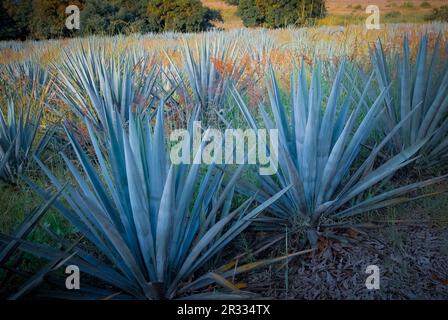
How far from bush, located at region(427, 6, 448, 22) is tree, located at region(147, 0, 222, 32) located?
1.92 m

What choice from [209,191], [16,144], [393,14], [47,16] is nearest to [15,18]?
[47,16]

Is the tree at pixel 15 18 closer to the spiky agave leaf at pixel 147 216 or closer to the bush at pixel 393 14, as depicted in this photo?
the spiky agave leaf at pixel 147 216

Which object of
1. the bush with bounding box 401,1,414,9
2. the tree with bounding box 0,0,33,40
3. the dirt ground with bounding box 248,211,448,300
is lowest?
the dirt ground with bounding box 248,211,448,300

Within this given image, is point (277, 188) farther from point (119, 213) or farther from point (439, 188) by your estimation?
point (439, 188)

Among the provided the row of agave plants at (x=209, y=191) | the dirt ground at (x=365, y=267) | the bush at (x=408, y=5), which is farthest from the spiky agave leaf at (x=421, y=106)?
the dirt ground at (x=365, y=267)

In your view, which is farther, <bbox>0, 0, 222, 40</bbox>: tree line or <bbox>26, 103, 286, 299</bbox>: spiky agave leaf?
<bbox>0, 0, 222, 40</bbox>: tree line

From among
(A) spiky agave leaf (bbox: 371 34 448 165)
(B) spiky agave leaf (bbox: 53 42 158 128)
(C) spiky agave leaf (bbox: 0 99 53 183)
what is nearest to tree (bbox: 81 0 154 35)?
(B) spiky agave leaf (bbox: 53 42 158 128)

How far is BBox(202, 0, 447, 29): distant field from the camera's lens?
3069mm

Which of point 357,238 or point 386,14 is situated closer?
point 357,238

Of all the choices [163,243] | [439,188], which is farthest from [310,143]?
[439,188]

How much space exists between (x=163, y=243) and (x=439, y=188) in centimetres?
182

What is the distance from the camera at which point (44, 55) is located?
4.96 metres

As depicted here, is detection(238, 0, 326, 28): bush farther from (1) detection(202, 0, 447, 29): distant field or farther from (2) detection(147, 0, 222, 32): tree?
(2) detection(147, 0, 222, 32): tree

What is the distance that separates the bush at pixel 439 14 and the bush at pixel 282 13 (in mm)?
1400
